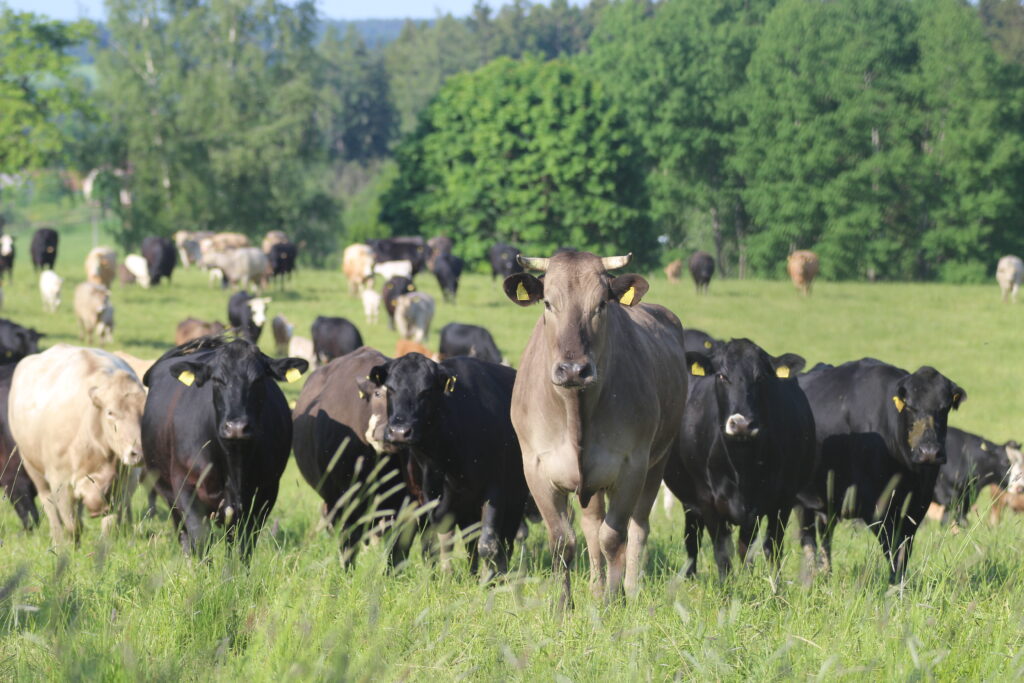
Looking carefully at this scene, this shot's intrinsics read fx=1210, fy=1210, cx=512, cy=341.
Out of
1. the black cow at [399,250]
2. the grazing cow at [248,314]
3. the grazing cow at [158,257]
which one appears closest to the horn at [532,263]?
the grazing cow at [248,314]

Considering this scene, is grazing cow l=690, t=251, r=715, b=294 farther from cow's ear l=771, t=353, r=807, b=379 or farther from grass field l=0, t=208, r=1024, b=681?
cow's ear l=771, t=353, r=807, b=379

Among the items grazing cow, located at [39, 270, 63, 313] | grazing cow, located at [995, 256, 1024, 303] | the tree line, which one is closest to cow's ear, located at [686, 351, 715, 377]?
grazing cow, located at [39, 270, 63, 313]

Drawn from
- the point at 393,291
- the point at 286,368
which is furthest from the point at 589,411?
the point at 393,291

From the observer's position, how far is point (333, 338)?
2389 cm

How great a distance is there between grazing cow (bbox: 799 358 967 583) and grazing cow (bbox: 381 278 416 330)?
2030 centimetres

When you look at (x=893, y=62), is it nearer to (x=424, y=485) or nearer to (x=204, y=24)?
(x=204, y=24)

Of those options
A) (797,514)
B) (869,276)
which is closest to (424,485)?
(797,514)

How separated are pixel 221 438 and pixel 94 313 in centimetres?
1788

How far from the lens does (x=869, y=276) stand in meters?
58.7

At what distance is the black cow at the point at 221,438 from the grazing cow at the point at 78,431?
32 cm

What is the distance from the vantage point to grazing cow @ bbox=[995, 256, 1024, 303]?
3716cm

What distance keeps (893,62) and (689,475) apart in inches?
2097

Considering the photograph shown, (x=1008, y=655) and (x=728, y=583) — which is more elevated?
(x=1008, y=655)

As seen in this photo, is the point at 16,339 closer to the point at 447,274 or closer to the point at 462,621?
the point at 462,621
